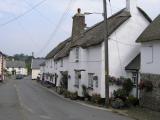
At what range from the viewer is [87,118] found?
24.1 meters

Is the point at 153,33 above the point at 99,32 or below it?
below

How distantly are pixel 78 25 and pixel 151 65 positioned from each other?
17602 mm

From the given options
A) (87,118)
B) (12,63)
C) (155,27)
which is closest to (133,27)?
(155,27)

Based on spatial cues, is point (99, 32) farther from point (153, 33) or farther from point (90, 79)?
point (153, 33)

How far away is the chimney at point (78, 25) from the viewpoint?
4778 centimetres

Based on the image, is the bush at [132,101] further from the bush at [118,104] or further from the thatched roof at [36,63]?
the thatched roof at [36,63]

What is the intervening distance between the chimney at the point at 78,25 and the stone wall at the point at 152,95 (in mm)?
16511

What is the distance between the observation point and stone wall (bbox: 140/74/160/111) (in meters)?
29.6

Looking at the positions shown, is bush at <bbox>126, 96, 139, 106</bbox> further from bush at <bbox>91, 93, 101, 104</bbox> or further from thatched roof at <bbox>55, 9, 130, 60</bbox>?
thatched roof at <bbox>55, 9, 130, 60</bbox>

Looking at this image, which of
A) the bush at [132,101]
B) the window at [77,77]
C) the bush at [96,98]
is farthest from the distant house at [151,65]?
the window at [77,77]

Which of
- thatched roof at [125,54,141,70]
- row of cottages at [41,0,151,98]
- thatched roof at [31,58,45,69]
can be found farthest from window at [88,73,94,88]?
thatched roof at [31,58,45,69]

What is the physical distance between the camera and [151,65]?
3153 centimetres

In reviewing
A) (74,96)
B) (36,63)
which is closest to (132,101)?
(74,96)

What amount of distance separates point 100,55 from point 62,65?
25103 millimetres
